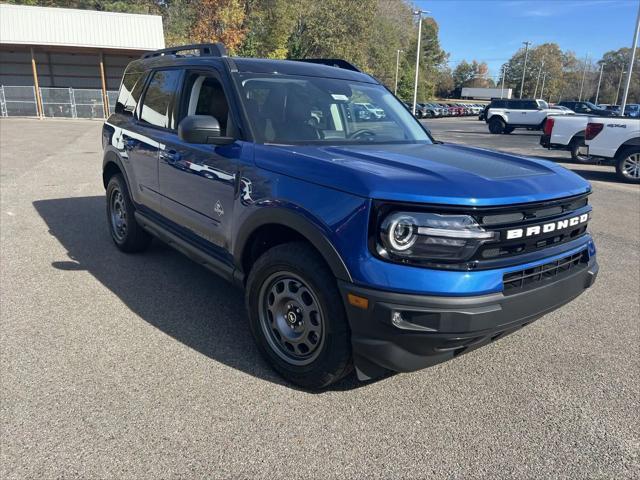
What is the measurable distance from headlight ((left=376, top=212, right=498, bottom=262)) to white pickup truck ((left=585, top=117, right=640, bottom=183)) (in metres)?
11.3

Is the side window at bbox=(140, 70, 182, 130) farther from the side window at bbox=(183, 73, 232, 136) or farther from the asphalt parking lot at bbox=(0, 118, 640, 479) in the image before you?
the asphalt parking lot at bbox=(0, 118, 640, 479)

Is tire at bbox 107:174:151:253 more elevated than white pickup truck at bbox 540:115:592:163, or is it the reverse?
white pickup truck at bbox 540:115:592:163

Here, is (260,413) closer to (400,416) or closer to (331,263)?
(400,416)

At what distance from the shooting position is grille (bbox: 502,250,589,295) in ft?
8.27

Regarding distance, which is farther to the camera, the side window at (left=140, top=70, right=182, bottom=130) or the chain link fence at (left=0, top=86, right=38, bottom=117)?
the chain link fence at (left=0, top=86, right=38, bottom=117)

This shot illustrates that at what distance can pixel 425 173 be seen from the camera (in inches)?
103

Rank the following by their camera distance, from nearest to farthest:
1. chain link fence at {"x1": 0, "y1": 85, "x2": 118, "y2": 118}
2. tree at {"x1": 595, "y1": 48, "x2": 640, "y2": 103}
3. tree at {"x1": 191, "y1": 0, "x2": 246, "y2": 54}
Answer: chain link fence at {"x1": 0, "y1": 85, "x2": 118, "y2": 118} < tree at {"x1": 191, "y1": 0, "x2": 246, "y2": 54} < tree at {"x1": 595, "y1": 48, "x2": 640, "y2": 103}

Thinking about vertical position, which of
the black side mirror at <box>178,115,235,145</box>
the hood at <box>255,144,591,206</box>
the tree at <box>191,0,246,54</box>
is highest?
the tree at <box>191,0,246,54</box>

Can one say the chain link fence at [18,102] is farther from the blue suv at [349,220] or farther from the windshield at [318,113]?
the windshield at [318,113]

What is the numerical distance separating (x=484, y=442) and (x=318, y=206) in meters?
1.51

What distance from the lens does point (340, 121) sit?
3715 mm

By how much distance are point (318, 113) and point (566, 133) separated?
12.5m

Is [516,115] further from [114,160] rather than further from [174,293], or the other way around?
[174,293]

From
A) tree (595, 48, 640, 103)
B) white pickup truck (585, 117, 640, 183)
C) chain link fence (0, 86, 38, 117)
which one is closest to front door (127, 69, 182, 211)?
white pickup truck (585, 117, 640, 183)
